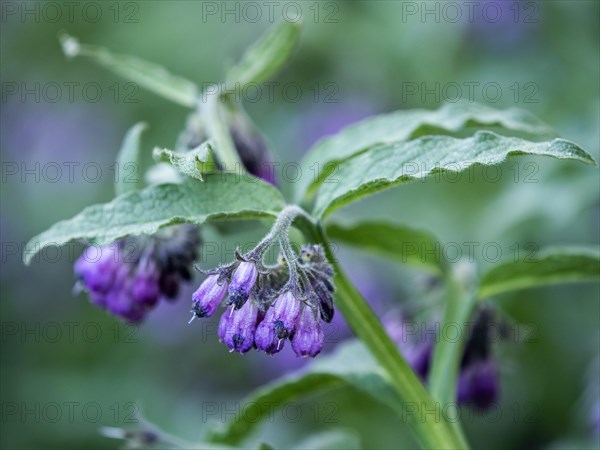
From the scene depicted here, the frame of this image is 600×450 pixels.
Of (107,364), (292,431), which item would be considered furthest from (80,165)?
(292,431)

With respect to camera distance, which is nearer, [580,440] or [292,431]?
[580,440]

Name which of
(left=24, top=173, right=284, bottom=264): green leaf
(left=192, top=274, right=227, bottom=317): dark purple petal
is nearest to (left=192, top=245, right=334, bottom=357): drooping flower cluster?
(left=192, top=274, right=227, bottom=317): dark purple petal

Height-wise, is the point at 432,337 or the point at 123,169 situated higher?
the point at 123,169

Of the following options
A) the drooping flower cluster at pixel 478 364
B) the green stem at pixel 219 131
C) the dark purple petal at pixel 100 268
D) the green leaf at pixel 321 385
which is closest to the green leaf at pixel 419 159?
the green stem at pixel 219 131

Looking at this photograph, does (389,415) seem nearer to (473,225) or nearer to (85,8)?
(473,225)

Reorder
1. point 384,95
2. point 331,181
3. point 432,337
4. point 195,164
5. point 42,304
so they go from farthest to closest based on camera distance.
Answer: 1. point 42,304
2. point 384,95
3. point 432,337
4. point 331,181
5. point 195,164

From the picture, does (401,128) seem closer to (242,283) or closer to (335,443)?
(242,283)
